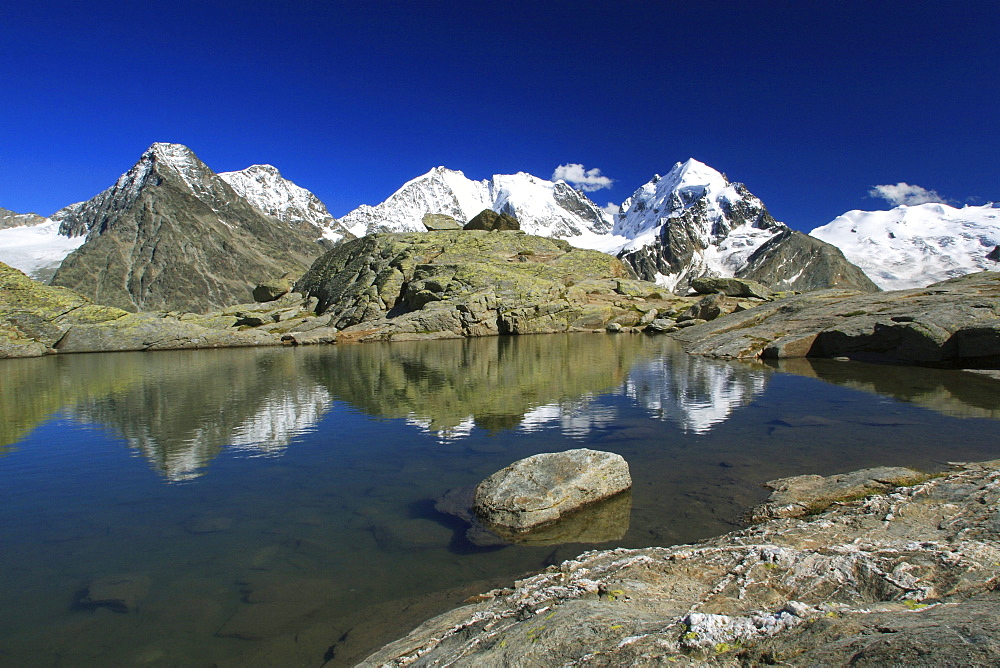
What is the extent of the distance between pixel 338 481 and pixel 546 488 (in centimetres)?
510

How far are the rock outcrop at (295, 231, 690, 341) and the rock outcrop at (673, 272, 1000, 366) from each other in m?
25.3

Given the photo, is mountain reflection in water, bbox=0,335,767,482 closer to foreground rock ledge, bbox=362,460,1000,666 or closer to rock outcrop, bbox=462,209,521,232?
foreground rock ledge, bbox=362,460,1000,666

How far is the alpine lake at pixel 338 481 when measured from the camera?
6723 millimetres

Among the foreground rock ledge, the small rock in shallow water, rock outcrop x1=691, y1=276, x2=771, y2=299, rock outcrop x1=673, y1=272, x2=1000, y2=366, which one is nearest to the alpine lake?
the small rock in shallow water

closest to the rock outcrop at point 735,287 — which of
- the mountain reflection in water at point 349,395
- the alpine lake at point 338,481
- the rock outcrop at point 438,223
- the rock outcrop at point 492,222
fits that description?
the rock outcrop at point 492,222

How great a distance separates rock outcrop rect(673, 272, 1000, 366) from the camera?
2511 centimetres

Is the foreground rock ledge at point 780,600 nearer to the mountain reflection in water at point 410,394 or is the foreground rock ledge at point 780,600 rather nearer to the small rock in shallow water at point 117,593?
the small rock in shallow water at point 117,593

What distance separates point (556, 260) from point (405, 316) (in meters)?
29.2

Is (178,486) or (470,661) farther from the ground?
(470,661)

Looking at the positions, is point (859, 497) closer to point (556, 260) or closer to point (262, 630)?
point (262, 630)

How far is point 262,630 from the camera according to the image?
6.47 meters

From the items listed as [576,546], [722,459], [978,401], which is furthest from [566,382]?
[576,546]

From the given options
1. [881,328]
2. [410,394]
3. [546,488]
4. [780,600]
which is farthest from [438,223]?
[780,600]

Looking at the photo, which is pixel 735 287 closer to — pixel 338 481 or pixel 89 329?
pixel 338 481
